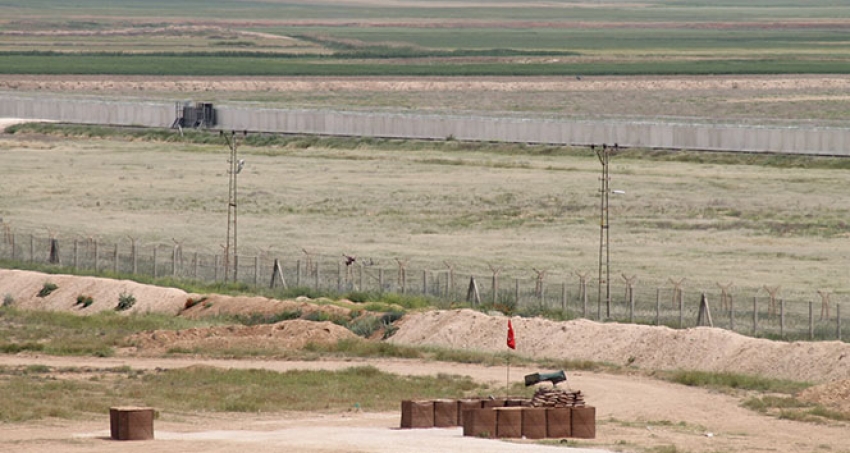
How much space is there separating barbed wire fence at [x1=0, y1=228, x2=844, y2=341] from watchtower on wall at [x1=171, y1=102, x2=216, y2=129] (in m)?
48.6

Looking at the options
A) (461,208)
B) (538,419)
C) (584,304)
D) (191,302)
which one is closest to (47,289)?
(191,302)

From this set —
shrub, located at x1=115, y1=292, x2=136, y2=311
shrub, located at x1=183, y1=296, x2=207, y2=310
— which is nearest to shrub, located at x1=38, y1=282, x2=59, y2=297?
shrub, located at x1=115, y1=292, x2=136, y2=311

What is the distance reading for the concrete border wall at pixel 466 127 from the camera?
103125 millimetres

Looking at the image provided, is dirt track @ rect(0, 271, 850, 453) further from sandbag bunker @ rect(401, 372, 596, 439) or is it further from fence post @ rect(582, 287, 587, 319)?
Result: fence post @ rect(582, 287, 587, 319)

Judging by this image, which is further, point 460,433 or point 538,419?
point 460,433

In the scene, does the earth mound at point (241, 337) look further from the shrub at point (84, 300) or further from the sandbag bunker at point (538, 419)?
the sandbag bunker at point (538, 419)

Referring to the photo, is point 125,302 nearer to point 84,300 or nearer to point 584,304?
point 84,300

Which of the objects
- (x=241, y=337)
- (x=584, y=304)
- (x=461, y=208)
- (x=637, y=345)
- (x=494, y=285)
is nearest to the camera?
(x=637, y=345)

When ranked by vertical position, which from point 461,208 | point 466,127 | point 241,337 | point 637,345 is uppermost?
point 466,127

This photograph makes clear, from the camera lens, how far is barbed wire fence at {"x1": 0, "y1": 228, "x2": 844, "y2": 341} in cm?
5603

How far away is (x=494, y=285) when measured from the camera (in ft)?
200

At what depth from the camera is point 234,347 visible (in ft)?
185

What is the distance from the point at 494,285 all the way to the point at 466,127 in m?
58.1

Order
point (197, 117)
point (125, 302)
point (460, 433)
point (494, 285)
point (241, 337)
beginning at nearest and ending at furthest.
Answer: point (460, 433) < point (241, 337) < point (494, 285) < point (125, 302) < point (197, 117)
